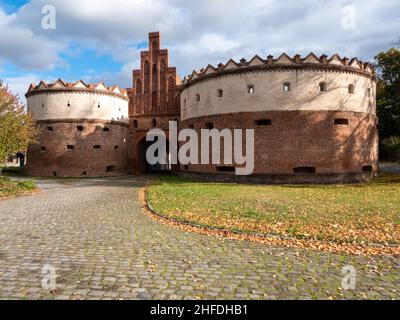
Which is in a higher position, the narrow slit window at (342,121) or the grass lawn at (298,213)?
the narrow slit window at (342,121)

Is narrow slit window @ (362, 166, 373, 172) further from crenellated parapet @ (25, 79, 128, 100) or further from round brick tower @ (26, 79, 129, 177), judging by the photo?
crenellated parapet @ (25, 79, 128, 100)

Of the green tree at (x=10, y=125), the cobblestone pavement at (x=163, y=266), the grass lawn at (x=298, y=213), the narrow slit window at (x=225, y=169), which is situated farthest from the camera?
the narrow slit window at (x=225, y=169)

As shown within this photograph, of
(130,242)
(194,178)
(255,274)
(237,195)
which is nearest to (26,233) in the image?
(130,242)

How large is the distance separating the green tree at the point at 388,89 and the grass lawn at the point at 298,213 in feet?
95.0

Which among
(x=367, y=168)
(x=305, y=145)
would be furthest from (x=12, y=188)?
(x=367, y=168)

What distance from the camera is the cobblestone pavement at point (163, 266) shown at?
4.31m

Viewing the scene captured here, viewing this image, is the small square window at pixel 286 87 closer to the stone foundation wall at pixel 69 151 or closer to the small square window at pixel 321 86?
the small square window at pixel 321 86

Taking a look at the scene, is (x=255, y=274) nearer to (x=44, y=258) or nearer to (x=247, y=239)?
(x=247, y=239)

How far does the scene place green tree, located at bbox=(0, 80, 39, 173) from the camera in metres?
15.3

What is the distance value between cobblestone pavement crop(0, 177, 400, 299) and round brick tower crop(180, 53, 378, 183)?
1250 centimetres

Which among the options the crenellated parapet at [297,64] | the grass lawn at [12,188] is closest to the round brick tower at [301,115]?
the crenellated parapet at [297,64]
